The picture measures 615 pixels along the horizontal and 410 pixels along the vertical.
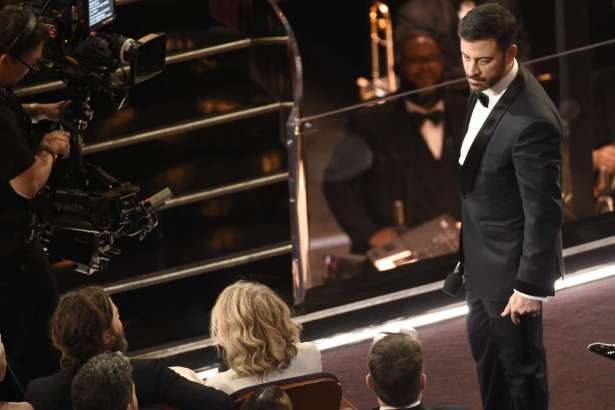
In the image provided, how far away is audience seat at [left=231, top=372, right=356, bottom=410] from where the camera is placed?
4074 mm

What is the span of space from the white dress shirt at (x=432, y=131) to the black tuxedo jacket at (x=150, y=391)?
7.91 ft

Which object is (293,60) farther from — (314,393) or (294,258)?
(314,393)

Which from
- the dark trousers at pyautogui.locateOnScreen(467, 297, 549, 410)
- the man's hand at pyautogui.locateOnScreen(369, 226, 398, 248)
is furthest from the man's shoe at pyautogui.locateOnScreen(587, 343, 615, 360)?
the man's hand at pyautogui.locateOnScreen(369, 226, 398, 248)

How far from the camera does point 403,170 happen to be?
263 inches

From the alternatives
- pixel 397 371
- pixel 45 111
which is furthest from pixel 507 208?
pixel 45 111

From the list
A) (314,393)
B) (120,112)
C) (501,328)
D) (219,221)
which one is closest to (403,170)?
(219,221)

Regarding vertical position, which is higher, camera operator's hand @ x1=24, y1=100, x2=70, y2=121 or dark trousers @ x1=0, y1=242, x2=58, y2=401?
camera operator's hand @ x1=24, y1=100, x2=70, y2=121

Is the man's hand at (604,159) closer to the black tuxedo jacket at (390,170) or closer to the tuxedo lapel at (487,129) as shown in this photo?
the black tuxedo jacket at (390,170)

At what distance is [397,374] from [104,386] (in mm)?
780

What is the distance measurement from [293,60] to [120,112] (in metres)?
0.86

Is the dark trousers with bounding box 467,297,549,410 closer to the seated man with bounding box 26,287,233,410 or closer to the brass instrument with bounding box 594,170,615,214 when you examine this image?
the seated man with bounding box 26,287,233,410

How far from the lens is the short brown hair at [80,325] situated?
169 inches

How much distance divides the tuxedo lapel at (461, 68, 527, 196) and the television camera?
117 centimetres

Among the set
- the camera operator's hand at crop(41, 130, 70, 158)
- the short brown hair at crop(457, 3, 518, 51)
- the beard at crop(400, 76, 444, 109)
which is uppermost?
the short brown hair at crop(457, 3, 518, 51)
